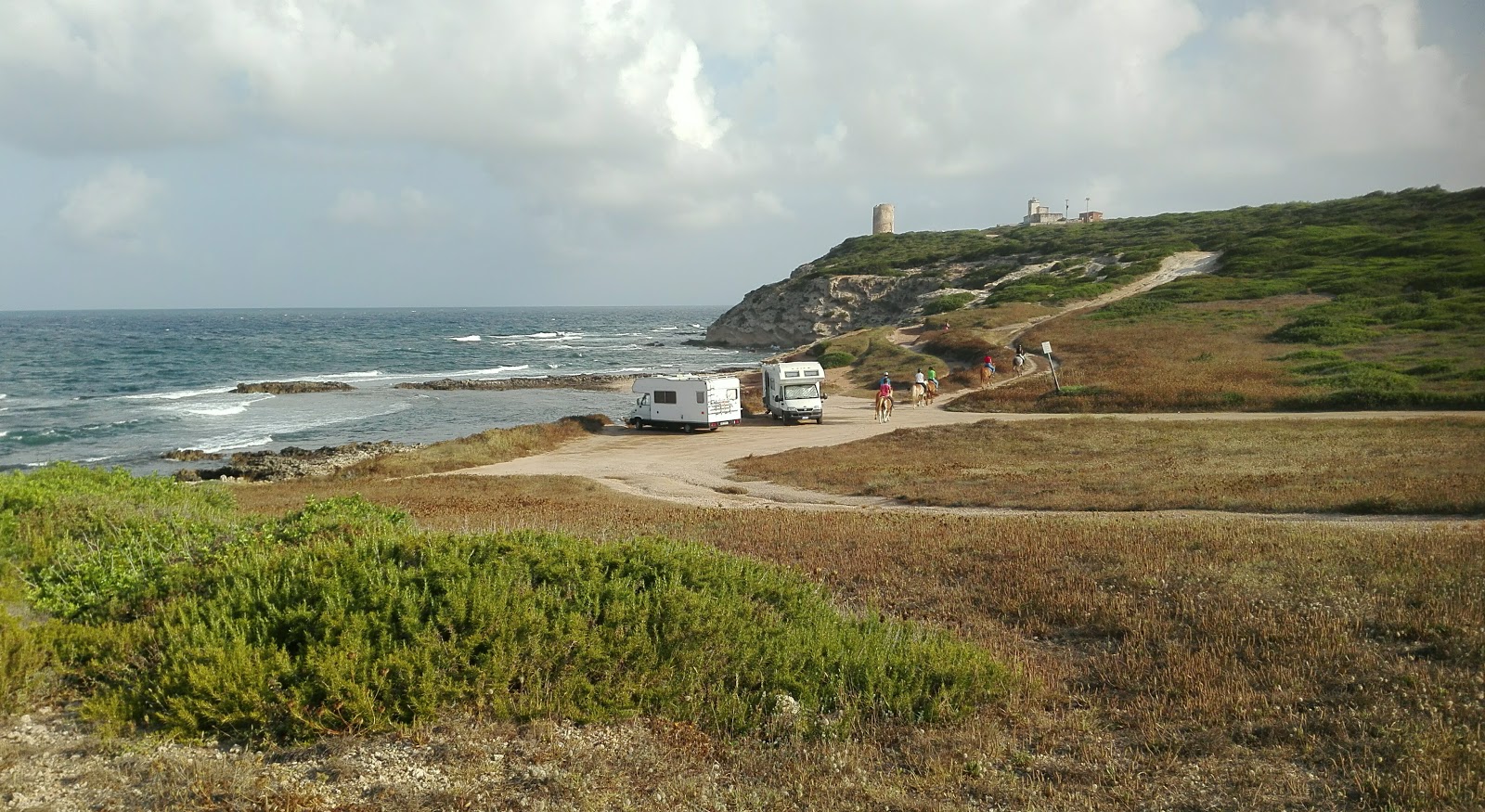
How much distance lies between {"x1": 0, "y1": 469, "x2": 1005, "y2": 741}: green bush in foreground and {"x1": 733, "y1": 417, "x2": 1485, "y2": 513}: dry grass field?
43.8 feet

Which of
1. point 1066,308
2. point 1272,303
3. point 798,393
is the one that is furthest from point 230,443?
point 1272,303

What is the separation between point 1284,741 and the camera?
613cm

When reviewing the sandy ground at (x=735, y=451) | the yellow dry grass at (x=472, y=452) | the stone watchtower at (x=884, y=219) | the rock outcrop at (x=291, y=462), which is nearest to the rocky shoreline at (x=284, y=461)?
the rock outcrop at (x=291, y=462)

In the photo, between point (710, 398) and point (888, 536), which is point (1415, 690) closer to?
point (888, 536)

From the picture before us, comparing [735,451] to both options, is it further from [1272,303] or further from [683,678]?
[1272,303]

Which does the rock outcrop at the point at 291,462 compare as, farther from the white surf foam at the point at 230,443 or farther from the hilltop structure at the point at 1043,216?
the hilltop structure at the point at 1043,216

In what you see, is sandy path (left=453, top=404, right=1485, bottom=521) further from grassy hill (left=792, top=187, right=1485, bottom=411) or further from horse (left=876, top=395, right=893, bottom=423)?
grassy hill (left=792, top=187, right=1485, bottom=411)

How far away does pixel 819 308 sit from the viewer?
98500 millimetres

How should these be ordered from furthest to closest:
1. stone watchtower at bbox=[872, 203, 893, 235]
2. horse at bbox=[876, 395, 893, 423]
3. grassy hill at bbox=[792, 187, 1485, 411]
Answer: stone watchtower at bbox=[872, 203, 893, 235] → horse at bbox=[876, 395, 893, 423] → grassy hill at bbox=[792, 187, 1485, 411]

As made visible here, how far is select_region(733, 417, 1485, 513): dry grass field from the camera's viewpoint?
59.4 feet

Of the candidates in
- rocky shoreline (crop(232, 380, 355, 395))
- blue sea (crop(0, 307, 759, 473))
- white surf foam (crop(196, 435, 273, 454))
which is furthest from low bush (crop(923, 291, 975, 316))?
white surf foam (crop(196, 435, 273, 454))

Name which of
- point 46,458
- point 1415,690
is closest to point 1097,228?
point 46,458

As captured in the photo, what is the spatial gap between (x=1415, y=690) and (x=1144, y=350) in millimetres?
42961

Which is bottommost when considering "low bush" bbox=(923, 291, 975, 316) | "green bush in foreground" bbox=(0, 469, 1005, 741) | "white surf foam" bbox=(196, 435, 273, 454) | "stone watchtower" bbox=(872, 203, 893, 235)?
"white surf foam" bbox=(196, 435, 273, 454)
